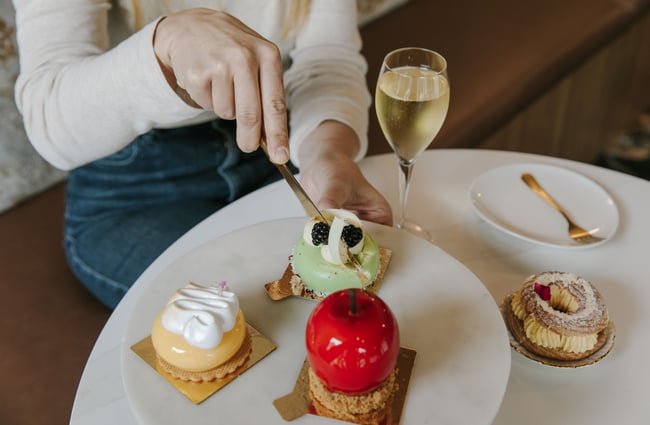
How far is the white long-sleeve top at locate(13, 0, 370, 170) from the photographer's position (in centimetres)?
84

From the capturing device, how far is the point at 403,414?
553 millimetres

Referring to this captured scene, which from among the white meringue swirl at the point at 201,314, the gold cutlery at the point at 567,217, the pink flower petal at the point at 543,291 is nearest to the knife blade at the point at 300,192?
the white meringue swirl at the point at 201,314

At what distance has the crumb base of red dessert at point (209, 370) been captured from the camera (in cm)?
58

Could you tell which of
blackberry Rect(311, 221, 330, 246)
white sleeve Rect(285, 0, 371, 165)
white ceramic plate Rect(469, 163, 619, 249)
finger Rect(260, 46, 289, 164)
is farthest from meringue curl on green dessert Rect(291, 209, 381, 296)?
white sleeve Rect(285, 0, 371, 165)

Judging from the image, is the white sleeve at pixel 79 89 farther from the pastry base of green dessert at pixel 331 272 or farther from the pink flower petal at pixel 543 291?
the pink flower petal at pixel 543 291

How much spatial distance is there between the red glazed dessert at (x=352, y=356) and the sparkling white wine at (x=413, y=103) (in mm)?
304

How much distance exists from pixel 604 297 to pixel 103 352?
592mm

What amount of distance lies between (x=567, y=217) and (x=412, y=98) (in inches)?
11.5

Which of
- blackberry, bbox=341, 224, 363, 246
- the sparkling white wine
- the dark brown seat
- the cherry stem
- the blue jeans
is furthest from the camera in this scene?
the blue jeans

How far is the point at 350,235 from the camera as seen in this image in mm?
661

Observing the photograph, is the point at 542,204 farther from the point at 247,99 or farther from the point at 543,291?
the point at 247,99

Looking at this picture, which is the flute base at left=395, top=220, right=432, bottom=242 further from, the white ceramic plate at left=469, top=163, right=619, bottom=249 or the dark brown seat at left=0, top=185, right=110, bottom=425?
the dark brown seat at left=0, top=185, right=110, bottom=425

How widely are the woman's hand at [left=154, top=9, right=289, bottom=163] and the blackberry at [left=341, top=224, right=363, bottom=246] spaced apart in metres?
0.11

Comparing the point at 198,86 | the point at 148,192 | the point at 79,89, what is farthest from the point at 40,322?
the point at 198,86
